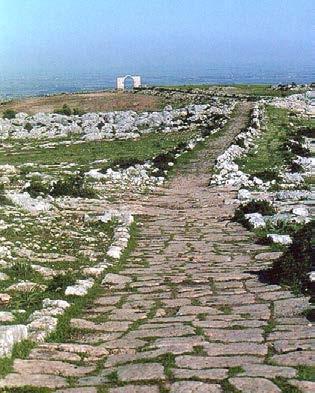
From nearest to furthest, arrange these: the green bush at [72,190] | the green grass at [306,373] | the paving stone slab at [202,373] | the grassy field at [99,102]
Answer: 1. the green grass at [306,373]
2. the paving stone slab at [202,373]
3. the green bush at [72,190]
4. the grassy field at [99,102]

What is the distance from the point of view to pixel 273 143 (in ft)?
104

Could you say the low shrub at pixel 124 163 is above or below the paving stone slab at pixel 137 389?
below

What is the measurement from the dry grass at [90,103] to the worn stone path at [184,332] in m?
44.5

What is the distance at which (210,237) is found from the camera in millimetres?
14438

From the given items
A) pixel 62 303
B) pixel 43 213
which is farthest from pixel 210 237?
pixel 62 303

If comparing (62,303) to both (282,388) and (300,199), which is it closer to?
(282,388)

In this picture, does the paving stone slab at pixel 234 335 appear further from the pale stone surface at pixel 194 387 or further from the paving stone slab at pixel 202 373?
the pale stone surface at pixel 194 387

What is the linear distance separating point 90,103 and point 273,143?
107 feet

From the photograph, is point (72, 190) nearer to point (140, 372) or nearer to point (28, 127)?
point (140, 372)

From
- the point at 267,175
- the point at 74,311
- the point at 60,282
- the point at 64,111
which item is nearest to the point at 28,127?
the point at 64,111

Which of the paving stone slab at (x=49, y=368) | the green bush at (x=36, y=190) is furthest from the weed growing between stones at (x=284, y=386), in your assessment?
the green bush at (x=36, y=190)

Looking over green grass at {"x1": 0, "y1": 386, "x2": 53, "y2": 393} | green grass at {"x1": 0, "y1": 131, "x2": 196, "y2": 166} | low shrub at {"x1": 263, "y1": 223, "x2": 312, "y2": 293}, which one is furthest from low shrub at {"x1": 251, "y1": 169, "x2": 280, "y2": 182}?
green grass at {"x1": 0, "y1": 386, "x2": 53, "y2": 393}

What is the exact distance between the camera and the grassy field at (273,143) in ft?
81.7

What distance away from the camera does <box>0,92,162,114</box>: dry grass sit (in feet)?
192
